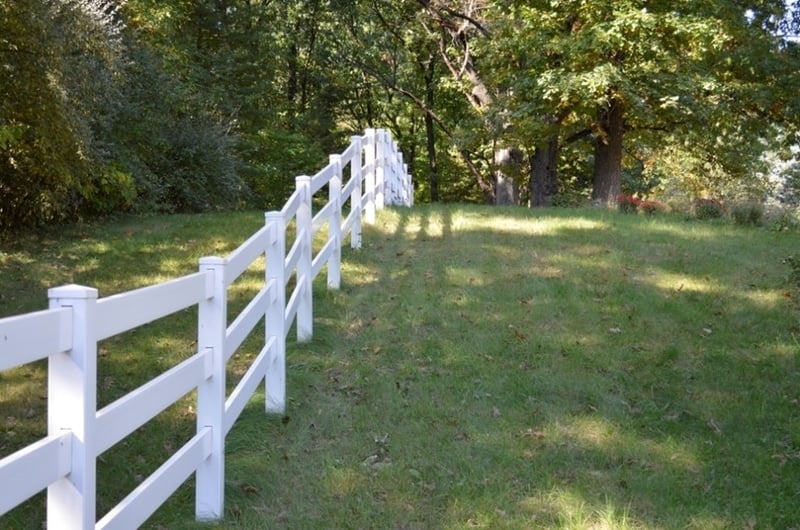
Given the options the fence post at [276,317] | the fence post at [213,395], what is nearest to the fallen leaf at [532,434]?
the fence post at [276,317]

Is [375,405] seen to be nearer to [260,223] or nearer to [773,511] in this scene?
[773,511]

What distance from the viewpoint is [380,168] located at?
15.5 metres

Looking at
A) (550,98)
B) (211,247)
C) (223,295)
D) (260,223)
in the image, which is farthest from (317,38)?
(223,295)

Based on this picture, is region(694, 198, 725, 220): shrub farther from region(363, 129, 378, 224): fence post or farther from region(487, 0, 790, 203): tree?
region(363, 129, 378, 224): fence post

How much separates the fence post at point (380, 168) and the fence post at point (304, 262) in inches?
285

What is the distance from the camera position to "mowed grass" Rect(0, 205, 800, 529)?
16.0ft

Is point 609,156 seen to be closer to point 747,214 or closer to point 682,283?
point 747,214

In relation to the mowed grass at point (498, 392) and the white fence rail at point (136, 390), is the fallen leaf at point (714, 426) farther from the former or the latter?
the white fence rail at point (136, 390)

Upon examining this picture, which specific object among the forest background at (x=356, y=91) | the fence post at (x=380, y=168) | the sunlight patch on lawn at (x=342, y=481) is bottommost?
the sunlight patch on lawn at (x=342, y=481)

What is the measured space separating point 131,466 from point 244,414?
0.96 metres

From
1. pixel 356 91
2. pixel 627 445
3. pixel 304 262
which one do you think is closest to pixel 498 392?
pixel 627 445

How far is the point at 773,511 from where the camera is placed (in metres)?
4.77

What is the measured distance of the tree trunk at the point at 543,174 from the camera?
80.0ft

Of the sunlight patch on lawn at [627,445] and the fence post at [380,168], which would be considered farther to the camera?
the fence post at [380,168]
